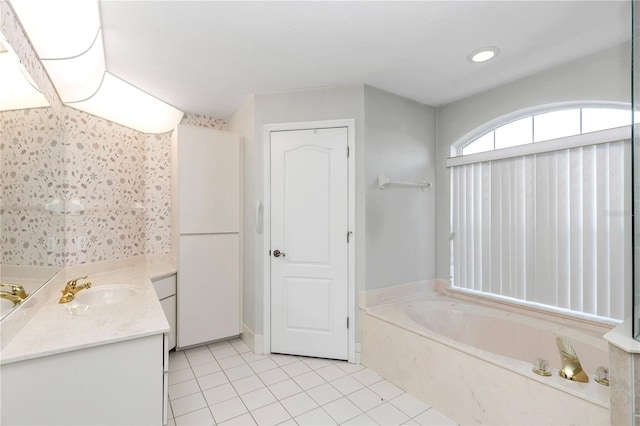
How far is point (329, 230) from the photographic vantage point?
259 centimetres

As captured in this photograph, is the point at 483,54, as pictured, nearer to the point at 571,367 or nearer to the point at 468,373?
the point at 571,367

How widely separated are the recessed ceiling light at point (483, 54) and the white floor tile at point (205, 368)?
304 cm

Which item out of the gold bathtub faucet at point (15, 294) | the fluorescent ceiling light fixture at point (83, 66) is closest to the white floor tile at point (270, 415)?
the gold bathtub faucet at point (15, 294)

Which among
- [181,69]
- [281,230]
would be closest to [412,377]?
[281,230]

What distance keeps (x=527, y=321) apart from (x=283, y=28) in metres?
2.64

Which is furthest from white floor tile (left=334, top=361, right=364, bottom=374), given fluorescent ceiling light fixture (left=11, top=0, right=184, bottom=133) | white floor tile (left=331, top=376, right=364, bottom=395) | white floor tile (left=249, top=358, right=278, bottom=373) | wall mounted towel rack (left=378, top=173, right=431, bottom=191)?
fluorescent ceiling light fixture (left=11, top=0, right=184, bottom=133)

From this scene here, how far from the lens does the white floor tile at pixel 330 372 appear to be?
7.64 ft

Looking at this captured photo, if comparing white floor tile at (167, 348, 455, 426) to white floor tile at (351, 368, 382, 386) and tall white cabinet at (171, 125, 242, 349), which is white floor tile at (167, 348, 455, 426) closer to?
white floor tile at (351, 368, 382, 386)

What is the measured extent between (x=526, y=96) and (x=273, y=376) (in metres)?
2.97

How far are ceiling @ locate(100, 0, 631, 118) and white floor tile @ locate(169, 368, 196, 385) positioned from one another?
235 cm

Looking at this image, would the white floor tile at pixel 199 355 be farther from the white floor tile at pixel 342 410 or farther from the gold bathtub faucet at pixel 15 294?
the gold bathtub faucet at pixel 15 294

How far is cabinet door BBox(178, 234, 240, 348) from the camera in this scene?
2.76 meters

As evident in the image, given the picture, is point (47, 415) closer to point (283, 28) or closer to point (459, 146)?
point (283, 28)

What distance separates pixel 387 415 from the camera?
1.89m
